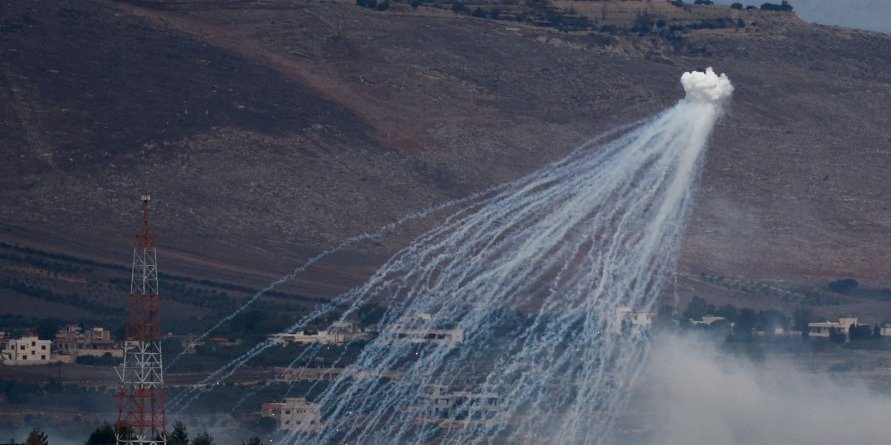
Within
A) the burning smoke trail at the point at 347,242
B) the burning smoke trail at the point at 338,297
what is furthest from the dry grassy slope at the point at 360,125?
the burning smoke trail at the point at 338,297

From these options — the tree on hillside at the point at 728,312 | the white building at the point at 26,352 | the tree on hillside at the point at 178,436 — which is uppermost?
the tree on hillside at the point at 178,436

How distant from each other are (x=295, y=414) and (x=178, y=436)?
29.7ft

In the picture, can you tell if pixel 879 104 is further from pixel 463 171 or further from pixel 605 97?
pixel 463 171

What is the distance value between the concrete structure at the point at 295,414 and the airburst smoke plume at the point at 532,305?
0.40 metres

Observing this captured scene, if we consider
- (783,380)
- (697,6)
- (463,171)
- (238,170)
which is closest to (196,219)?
(238,170)

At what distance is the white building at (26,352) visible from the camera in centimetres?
10031

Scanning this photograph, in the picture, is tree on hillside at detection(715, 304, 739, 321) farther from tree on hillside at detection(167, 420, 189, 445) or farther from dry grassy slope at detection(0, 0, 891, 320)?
tree on hillside at detection(167, 420, 189, 445)

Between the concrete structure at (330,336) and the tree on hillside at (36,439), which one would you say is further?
the concrete structure at (330,336)

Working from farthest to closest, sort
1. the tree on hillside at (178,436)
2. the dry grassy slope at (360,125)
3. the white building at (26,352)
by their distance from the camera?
1. the dry grassy slope at (360,125)
2. the white building at (26,352)
3. the tree on hillside at (178,436)

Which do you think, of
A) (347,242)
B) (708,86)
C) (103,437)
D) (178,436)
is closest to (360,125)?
(347,242)

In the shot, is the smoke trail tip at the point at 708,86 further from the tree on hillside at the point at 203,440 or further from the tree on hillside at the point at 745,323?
the tree on hillside at the point at 745,323

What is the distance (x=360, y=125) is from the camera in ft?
500

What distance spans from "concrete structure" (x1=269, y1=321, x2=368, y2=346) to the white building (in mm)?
8453

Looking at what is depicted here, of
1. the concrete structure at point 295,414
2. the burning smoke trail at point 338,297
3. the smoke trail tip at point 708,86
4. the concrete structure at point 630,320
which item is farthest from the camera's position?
the concrete structure at point 630,320
